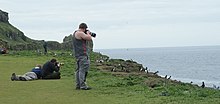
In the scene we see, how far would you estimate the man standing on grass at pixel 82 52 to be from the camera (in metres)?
16.2

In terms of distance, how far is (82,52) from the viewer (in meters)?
16.3

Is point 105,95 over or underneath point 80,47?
underneath

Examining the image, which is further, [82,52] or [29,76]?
[29,76]

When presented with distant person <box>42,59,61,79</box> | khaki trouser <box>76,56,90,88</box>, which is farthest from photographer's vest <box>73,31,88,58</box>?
distant person <box>42,59,61,79</box>

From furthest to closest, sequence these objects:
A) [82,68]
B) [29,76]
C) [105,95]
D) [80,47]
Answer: [29,76], [80,47], [82,68], [105,95]

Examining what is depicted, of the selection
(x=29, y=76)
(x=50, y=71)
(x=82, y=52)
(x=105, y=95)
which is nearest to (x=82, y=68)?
(x=82, y=52)

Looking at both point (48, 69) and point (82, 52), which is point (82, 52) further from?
point (48, 69)

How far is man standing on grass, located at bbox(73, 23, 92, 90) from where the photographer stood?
53.2 feet

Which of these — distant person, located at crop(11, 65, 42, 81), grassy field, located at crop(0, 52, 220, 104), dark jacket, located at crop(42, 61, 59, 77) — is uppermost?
dark jacket, located at crop(42, 61, 59, 77)

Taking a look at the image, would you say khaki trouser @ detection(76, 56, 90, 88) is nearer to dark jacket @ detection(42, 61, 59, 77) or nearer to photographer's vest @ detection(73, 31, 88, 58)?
photographer's vest @ detection(73, 31, 88, 58)

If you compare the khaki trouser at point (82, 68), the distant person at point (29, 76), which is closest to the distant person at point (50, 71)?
the distant person at point (29, 76)

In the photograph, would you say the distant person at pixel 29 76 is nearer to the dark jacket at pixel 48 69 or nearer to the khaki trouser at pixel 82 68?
the dark jacket at pixel 48 69

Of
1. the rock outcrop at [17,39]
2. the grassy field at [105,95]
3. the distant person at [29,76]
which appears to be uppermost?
the rock outcrop at [17,39]

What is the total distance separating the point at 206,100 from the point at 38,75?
10496 mm
